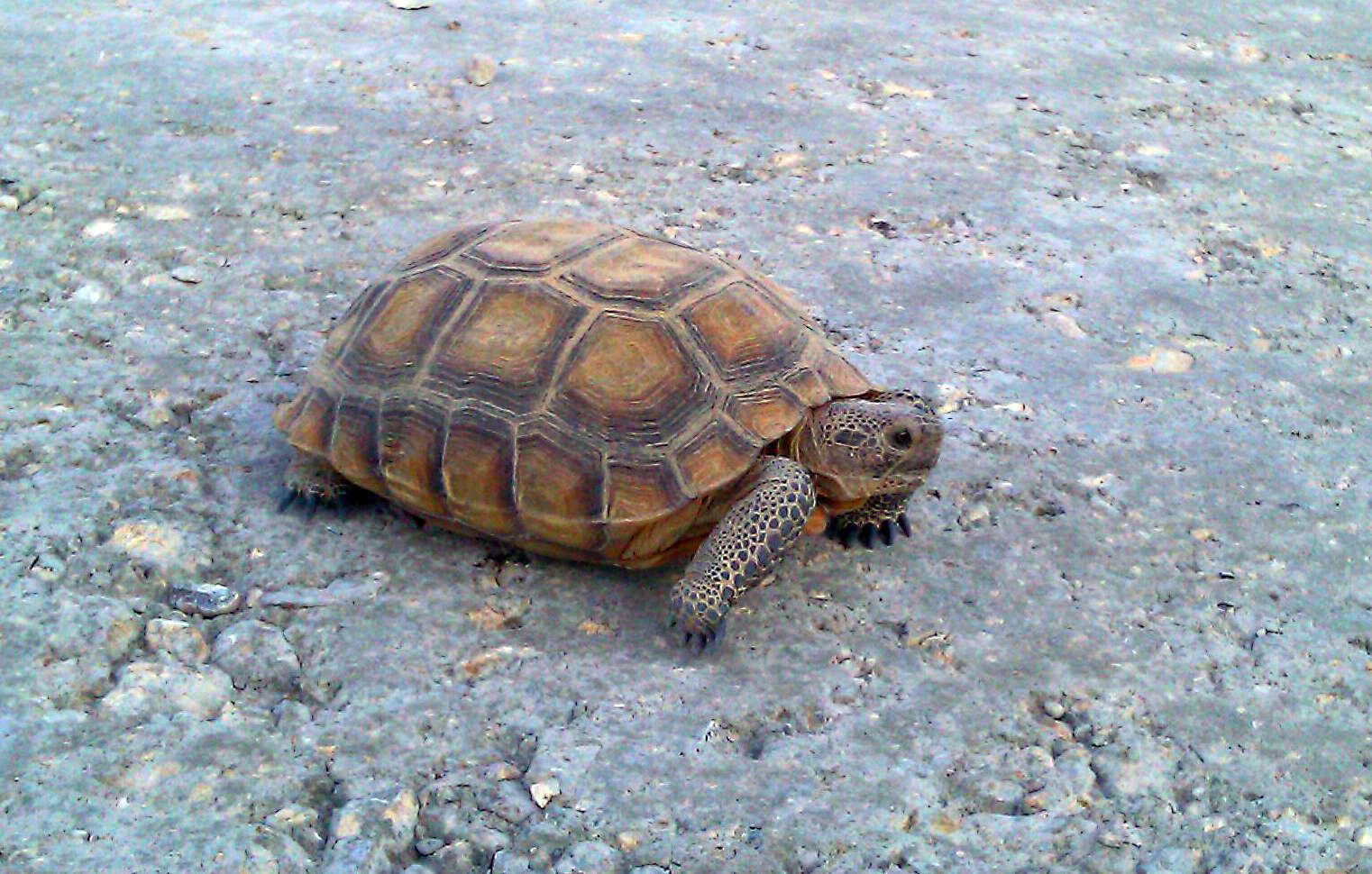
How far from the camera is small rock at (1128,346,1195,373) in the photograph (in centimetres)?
366

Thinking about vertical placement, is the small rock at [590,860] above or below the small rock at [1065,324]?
below

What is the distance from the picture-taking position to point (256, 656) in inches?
95.3

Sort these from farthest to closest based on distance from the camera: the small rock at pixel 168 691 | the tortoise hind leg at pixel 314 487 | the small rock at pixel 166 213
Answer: the small rock at pixel 166 213 < the tortoise hind leg at pixel 314 487 < the small rock at pixel 168 691

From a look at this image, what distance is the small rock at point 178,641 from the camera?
2.40 metres

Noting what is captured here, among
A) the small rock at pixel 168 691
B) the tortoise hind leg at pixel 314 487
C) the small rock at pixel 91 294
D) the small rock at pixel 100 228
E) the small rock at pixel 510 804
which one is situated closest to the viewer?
the small rock at pixel 510 804

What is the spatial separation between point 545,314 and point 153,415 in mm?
1133

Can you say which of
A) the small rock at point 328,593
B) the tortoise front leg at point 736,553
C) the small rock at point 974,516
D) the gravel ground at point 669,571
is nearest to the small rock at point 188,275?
the gravel ground at point 669,571

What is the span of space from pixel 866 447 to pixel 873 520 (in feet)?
0.70

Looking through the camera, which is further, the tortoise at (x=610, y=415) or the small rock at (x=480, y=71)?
the small rock at (x=480, y=71)

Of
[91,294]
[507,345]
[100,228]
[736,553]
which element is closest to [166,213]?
[100,228]

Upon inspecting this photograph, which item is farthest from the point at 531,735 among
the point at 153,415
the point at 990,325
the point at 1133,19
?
the point at 1133,19

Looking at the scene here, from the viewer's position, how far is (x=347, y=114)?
4.92m

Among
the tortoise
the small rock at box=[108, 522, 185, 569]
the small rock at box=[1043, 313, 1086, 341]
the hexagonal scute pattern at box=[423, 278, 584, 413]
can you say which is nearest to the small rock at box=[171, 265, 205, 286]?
the tortoise

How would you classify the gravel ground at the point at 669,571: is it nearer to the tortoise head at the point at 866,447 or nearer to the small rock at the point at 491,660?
the small rock at the point at 491,660
